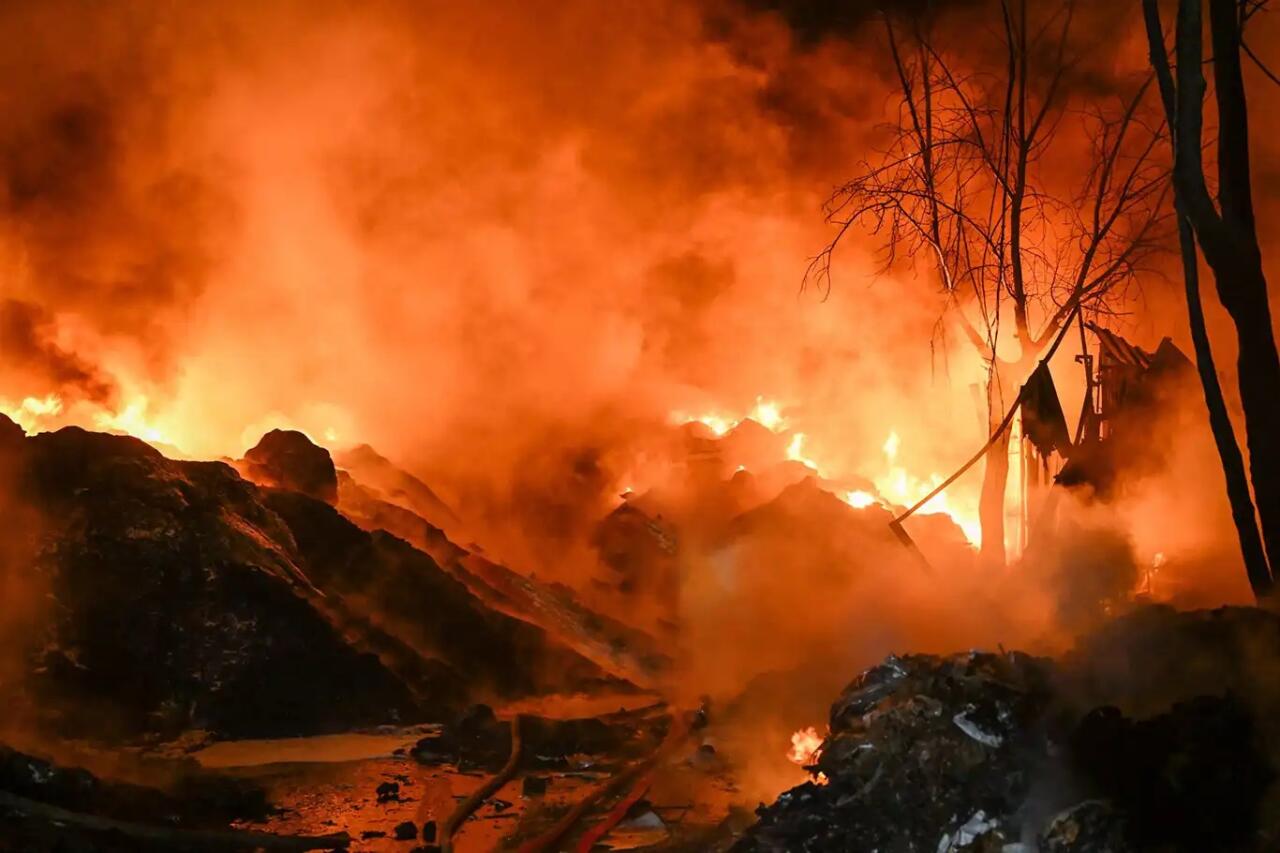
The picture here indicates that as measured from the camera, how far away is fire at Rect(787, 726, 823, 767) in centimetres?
928

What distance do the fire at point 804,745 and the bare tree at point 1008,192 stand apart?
3.40 metres

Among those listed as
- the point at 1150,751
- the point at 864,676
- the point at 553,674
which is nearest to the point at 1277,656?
the point at 1150,751

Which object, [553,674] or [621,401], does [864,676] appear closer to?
[553,674]

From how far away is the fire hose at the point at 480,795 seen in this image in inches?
285

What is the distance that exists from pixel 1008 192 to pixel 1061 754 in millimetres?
7497

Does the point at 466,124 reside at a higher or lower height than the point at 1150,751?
higher

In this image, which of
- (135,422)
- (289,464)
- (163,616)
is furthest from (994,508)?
(135,422)

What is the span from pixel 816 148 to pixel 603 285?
15.0 feet

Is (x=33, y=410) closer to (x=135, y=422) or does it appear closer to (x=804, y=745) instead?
(x=135, y=422)

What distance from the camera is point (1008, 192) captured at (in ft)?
39.2

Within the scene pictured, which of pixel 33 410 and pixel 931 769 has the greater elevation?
pixel 33 410

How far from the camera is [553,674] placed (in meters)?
13.0

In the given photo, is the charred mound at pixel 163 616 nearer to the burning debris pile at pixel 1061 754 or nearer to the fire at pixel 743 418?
the burning debris pile at pixel 1061 754

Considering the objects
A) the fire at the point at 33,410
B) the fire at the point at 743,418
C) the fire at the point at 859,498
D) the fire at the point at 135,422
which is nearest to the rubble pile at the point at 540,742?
the fire at the point at 859,498
